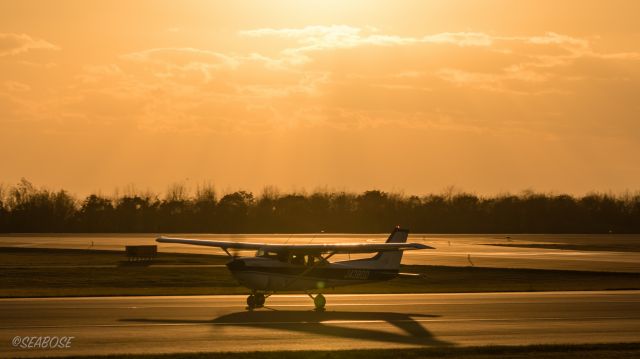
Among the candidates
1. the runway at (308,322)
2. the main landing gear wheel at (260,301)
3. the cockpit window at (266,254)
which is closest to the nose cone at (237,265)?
the cockpit window at (266,254)

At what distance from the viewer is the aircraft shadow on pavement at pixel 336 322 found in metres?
25.7

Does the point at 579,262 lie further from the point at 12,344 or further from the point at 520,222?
the point at 520,222

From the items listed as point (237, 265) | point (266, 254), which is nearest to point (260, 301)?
point (237, 265)

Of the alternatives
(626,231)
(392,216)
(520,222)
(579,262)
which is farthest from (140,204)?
(579,262)

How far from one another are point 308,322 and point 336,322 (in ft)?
2.99

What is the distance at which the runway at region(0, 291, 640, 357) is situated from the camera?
24.2 meters

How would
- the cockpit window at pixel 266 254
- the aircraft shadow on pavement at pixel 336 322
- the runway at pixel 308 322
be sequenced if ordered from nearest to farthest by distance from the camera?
the runway at pixel 308 322, the aircraft shadow on pavement at pixel 336 322, the cockpit window at pixel 266 254

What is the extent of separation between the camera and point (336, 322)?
29.1 m

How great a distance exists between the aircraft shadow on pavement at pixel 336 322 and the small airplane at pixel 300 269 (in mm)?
1386

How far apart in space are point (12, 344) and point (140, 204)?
177953 mm

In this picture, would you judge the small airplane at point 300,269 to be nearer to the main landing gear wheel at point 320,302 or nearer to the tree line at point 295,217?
the main landing gear wheel at point 320,302

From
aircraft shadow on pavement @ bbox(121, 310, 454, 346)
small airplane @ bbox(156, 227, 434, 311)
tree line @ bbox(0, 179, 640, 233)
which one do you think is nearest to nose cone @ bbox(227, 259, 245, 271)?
small airplane @ bbox(156, 227, 434, 311)

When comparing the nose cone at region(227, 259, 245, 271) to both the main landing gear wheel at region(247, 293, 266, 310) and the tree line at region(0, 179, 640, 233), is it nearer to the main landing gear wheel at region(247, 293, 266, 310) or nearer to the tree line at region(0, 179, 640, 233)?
the main landing gear wheel at region(247, 293, 266, 310)

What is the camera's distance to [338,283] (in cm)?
3475
